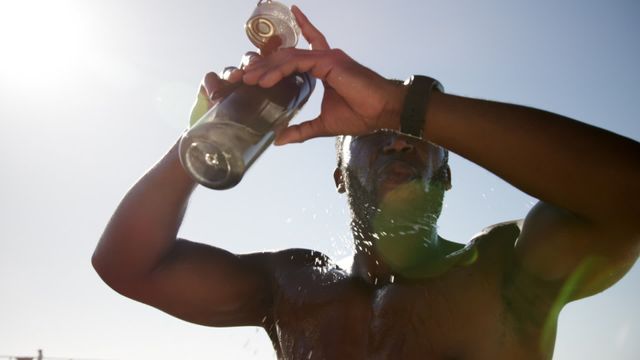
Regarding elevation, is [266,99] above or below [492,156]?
above

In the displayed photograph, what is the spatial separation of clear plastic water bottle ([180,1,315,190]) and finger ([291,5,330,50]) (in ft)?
0.52

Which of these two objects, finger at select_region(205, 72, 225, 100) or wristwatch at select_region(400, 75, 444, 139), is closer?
wristwatch at select_region(400, 75, 444, 139)

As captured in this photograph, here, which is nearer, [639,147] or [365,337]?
[639,147]

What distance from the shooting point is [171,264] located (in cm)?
292

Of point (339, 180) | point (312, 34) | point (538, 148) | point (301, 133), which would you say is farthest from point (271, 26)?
point (339, 180)

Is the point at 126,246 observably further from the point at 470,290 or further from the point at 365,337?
the point at 470,290

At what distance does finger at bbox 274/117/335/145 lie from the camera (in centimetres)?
205

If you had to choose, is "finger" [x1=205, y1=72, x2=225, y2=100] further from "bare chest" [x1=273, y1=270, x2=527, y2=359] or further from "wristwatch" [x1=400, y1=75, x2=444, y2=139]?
"bare chest" [x1=273, y1=270, x2=527, y2=359]

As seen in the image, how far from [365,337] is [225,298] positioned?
856 mm

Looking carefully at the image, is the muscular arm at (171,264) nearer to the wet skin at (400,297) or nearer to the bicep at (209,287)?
the bicep at (209,287)

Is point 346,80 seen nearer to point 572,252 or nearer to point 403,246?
point 572,252

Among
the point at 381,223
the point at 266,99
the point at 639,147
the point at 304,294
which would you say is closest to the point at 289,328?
the point at 304,294

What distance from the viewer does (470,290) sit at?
97.2 inches

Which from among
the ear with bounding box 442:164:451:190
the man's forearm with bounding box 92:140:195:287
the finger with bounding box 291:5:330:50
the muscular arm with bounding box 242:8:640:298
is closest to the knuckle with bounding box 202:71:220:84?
the muscular arm with bounding box 242:8:640:298
